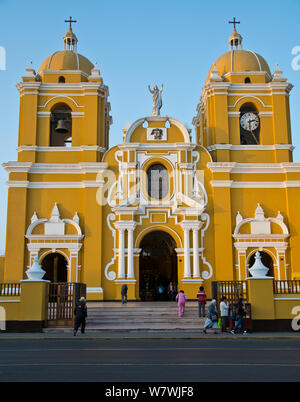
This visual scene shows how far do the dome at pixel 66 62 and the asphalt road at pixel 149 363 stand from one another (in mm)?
19743

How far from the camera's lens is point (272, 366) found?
345 inches

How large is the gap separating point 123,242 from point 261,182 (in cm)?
815

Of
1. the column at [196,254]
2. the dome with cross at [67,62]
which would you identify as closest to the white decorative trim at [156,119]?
the dome with cross at [67,62]

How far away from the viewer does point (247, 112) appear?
28.2 metres

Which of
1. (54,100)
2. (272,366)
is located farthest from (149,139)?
(272,366)

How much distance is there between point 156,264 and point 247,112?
33.4ft

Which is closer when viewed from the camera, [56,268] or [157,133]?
[56,268]

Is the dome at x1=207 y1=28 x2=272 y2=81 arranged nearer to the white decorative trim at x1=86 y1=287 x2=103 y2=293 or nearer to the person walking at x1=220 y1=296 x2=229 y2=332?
the white decorative trim at x1=86 y1=287 x2=103 y2=293

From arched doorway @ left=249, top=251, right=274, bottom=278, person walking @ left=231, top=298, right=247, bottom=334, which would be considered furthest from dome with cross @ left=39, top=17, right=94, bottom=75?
person walking @ left=231, top=298, right=247, bottom=334

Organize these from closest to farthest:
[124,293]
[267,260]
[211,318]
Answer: [211,318] < [124,293] < [267,260]

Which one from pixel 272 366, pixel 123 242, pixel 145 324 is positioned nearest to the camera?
pixel 272 366

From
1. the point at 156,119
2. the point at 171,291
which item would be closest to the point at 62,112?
the point at 156,119

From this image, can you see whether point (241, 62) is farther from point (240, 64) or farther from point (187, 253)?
point (187, 253)

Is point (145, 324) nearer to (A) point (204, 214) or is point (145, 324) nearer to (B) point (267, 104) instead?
(A) point (204, 214)
